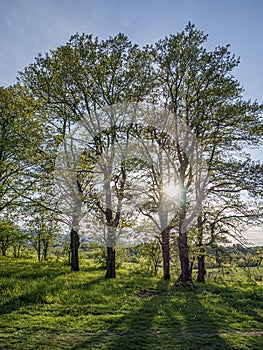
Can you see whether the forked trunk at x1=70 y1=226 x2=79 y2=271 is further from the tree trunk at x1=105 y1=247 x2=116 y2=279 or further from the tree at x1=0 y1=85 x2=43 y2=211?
the tree at x1=0 y1=85 x2=43 y2=211

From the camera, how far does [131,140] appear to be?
2066 cm

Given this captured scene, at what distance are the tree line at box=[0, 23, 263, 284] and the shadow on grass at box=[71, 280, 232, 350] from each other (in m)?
8.01

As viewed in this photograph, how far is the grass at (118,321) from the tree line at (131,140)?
264 inches

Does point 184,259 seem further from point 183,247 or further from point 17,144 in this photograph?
point 17,144

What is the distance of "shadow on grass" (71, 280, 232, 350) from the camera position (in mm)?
7301

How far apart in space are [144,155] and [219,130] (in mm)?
5726

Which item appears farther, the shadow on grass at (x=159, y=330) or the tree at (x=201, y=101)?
the tree at (x=201, y=101)

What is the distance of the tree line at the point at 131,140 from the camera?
18656 millimetres

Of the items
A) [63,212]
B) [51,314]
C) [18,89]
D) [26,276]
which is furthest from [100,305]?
[18,89]

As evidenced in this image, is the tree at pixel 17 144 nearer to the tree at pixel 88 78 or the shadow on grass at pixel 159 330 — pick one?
the tree at pixel 88 78

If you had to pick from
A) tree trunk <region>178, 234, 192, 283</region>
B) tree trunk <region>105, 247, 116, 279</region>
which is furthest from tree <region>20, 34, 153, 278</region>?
tree trunk <region>178, 234, 192, 283</region>

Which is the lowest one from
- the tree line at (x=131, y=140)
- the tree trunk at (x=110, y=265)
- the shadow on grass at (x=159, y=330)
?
the shadow on grass at (x=159, y=330)

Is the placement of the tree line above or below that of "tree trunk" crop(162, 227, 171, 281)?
above

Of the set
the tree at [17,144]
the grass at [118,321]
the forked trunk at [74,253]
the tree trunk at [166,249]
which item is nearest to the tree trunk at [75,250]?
the forked trunk at [74,253]
